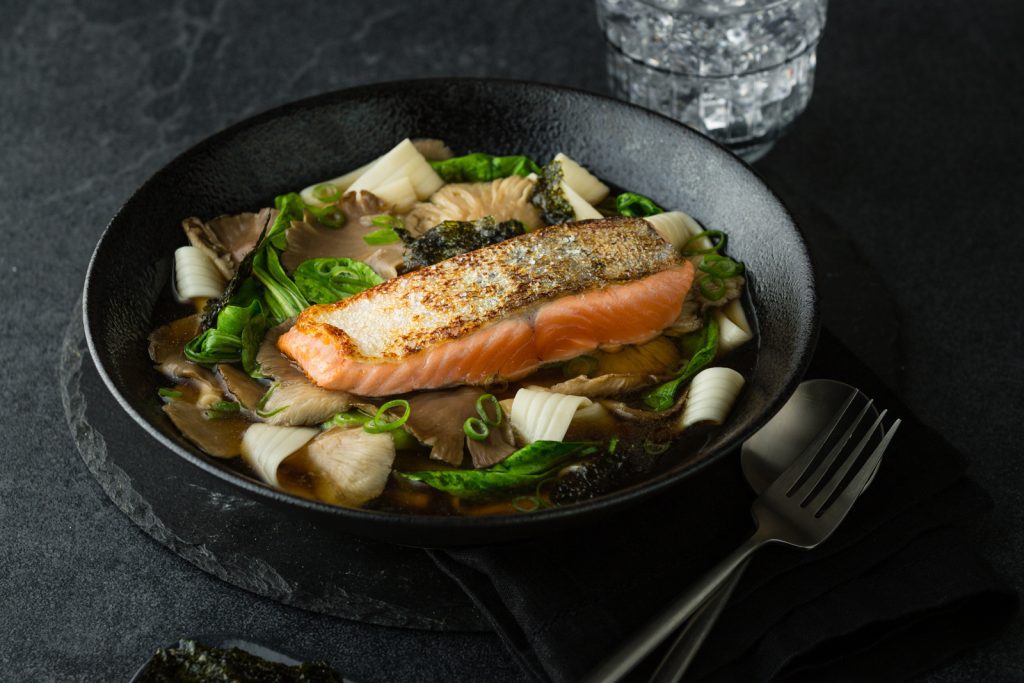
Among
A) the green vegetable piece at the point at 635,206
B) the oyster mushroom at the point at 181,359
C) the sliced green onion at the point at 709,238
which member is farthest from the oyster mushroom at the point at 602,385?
the oyster mushroom at the point at 181,359

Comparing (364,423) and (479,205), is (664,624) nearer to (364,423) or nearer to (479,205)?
(364,423)

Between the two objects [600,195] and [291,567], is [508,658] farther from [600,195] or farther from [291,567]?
[600,195]

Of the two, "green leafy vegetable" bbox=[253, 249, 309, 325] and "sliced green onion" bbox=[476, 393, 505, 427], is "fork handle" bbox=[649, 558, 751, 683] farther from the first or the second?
"green leafy vegetable" bbox=[253, 249, 309, 325]

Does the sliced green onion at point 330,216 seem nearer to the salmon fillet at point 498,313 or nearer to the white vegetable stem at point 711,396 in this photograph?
the salmon fillet at point 498,313

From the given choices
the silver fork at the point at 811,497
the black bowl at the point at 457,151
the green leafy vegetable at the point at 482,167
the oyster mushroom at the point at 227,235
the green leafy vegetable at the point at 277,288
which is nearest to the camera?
the black bowl at the point at 457,151

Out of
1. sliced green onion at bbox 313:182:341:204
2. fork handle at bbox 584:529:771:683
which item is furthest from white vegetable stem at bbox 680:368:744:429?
sliced green onion at bbox 313:182:341:204

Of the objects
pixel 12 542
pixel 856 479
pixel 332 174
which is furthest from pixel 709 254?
pixel 12 542
